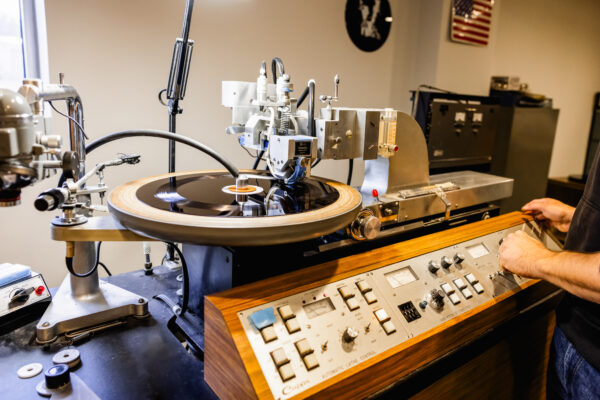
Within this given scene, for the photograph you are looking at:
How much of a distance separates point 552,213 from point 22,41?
7.79 ft

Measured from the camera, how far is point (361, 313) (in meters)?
0.89

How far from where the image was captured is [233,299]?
0.81m

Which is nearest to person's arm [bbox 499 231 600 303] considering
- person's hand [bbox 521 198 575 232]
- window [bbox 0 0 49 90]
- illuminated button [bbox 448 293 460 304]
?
illuminated button [bbox 448 293 460 304]

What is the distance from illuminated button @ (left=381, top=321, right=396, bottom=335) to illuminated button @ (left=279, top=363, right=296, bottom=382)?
25cm

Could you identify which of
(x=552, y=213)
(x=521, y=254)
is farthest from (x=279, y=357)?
(x=552, y=213)

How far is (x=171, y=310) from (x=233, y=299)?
397 mm

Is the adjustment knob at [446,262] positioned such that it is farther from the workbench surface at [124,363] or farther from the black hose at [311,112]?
the workbench surface at [124,363]

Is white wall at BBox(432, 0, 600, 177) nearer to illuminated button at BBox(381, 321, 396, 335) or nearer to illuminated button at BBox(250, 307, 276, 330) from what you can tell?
illuminated button at BBox(381, 321, 396, 335)

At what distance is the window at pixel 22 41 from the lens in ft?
6.16

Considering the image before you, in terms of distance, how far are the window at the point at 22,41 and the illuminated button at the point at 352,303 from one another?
5.93 feet

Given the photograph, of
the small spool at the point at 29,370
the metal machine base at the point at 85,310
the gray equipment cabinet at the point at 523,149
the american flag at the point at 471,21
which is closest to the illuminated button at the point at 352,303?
the metal machine base at the point at 85,310

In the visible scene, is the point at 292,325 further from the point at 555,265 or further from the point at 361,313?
the point at 555,265

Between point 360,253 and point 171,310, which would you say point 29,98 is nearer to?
point 171,310

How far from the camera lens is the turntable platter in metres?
0.76
